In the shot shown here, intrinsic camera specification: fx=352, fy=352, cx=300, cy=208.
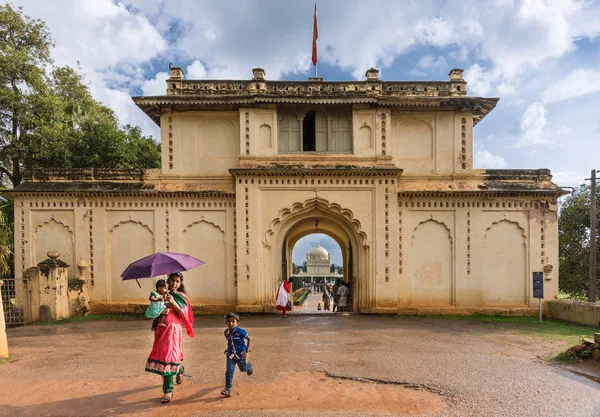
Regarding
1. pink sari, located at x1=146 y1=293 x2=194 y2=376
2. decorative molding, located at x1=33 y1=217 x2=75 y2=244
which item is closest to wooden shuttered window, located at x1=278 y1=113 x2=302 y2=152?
decorative molding, located at x1=33 y1=217 x2=75 y2=244

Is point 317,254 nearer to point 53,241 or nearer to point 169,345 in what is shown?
point 53,241

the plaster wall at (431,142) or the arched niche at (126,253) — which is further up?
the plaster wall at (431,142)

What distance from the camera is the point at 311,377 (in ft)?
21.1

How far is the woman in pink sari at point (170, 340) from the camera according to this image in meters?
5.21

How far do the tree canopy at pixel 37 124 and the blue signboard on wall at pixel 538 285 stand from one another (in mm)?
19464

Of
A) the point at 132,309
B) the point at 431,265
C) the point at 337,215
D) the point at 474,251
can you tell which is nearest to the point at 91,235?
the point at 132,309

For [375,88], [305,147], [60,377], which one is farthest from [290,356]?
[375,88]

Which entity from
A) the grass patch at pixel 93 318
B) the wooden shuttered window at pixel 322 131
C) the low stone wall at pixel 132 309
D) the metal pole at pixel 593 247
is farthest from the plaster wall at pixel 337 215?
the metal pole at pixel 593 247

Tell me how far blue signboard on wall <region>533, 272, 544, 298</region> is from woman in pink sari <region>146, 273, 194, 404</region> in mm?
11815

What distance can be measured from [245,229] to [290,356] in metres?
6.21

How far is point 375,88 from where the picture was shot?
44.6ft

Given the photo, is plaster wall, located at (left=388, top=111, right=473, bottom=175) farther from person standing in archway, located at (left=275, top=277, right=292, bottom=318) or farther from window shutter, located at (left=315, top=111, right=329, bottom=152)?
person standing in archway, located at (left=275, top=277, right=292, bottom=318)

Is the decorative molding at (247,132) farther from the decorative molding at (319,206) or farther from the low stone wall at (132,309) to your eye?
the low stone wall at (132,309)

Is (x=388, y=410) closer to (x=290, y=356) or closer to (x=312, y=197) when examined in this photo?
(x=290, y=356)
